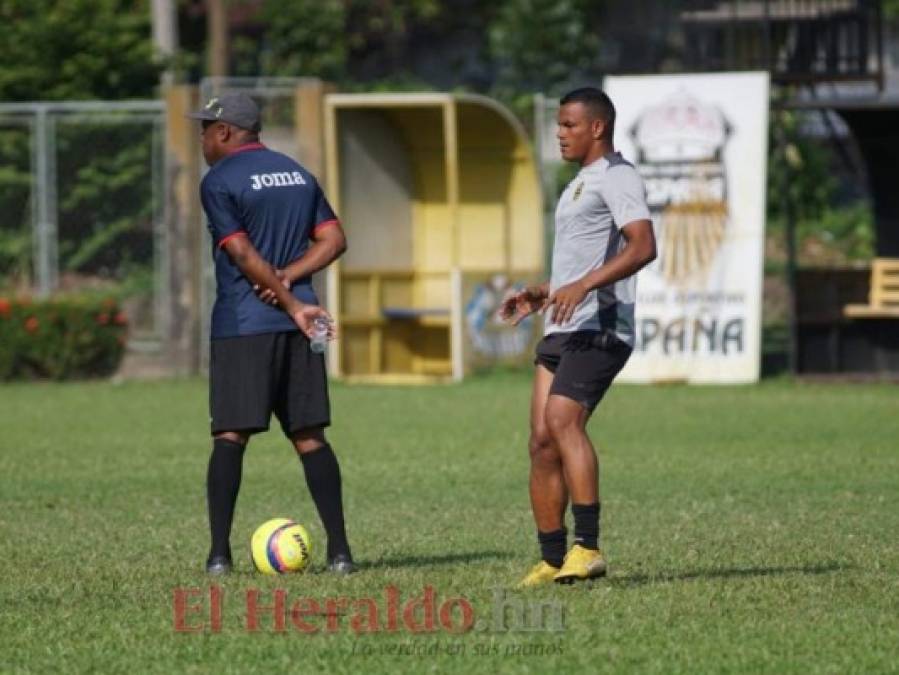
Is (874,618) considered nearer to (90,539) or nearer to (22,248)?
(90,539)

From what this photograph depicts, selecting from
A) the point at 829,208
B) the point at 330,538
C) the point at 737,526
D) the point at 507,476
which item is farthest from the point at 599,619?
the point at 829,208

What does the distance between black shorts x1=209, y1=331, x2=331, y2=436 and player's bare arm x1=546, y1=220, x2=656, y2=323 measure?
1354mm

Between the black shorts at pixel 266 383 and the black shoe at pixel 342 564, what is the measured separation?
57 cm

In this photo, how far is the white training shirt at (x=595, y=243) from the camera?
864 centimetres

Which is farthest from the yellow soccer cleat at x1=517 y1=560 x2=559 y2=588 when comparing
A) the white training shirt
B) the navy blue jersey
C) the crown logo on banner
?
the crown logo on banner

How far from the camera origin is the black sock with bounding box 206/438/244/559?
9359 mm

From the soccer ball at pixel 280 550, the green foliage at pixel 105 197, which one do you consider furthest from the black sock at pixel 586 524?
the green foliage at pixel 105 197

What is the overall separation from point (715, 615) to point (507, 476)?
21.4ft

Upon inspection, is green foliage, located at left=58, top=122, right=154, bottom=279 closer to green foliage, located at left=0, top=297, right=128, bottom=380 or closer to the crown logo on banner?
green foliage, located at left=0, top=297, right=128, bottom=380

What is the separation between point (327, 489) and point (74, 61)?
2184 cm

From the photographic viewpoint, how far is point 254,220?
931cm

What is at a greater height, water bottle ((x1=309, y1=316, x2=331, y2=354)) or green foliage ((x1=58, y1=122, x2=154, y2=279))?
green foliage ((x1=58, y1=122, x2=154, y2=279))

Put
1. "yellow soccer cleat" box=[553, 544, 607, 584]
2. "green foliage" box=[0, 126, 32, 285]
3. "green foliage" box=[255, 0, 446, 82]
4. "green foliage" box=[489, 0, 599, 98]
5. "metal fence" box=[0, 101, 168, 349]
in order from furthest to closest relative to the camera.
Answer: "green foliage" box=[255, 0, 446, 82], "green foliage" box=[489, 0, 599, 98], "green foliage" box=[0, 126, 32, 285], "metal fence" box=[0, 101, 168, 349], "yellow soccer cleat" box=[553, 544, 607, 584]

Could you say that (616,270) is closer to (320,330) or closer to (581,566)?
(581,566)
